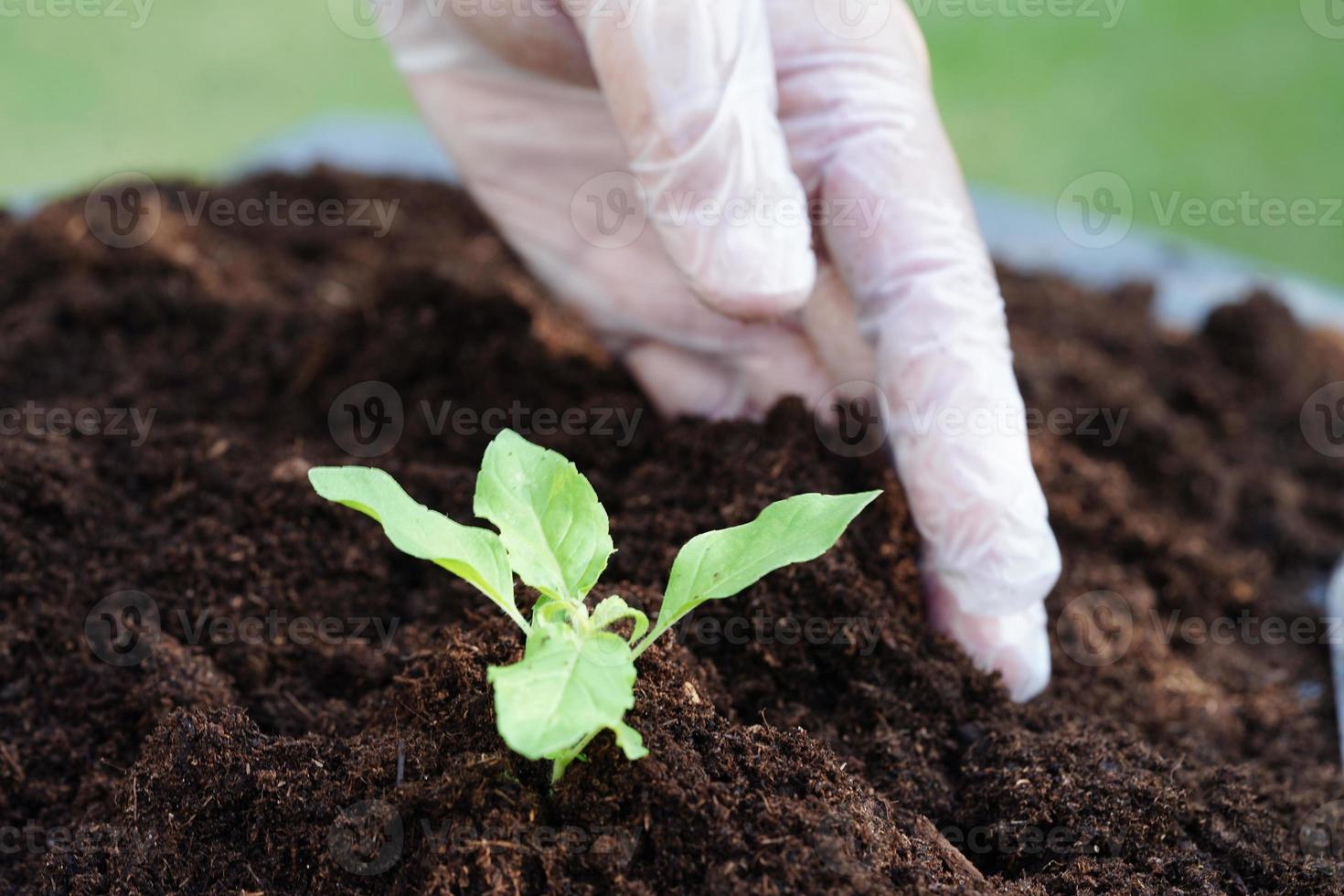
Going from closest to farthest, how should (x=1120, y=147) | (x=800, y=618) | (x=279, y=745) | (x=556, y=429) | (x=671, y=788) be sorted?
(x=671, y=788) < (x=279, y=745) < (x=800, y=618) < (x=556, y=429) < (x=1120, y=147)

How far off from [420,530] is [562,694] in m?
0.16

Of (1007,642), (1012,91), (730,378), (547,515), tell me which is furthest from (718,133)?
(1012,91)

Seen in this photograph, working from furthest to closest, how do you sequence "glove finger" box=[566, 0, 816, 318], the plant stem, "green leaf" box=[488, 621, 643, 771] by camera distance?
"glove finger" box=[566, 0, 816, 318] → the plant stem → "green leaf" box=[488, 621, 643, 771]

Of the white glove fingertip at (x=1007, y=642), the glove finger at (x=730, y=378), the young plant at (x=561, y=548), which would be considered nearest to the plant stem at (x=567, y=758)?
the young plant at (x=561, y=548)

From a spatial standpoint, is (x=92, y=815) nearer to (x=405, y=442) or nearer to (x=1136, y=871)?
(x=405, y=442)

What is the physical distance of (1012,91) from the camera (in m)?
3.64

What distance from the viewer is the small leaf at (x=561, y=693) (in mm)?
646

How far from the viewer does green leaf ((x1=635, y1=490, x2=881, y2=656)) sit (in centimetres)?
79

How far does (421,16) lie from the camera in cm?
159

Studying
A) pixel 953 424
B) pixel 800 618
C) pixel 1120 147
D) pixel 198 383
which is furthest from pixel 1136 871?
pixel 1120 147

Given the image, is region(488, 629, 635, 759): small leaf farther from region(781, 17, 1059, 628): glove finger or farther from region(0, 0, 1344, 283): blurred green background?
region(0, 0, 1344, 283): blurred green background

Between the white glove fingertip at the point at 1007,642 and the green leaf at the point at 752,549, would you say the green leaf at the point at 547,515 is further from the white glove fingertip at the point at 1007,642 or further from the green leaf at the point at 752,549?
the white glove fingertip at the point at 1007,642

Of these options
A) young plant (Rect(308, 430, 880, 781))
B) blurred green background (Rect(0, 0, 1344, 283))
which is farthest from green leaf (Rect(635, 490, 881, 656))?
blurred green background (Rect(0, 0, 1344, 283))

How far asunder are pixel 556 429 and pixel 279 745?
56 cm
